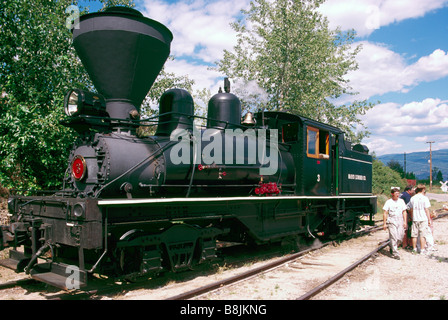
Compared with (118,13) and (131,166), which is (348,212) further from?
(118,13)

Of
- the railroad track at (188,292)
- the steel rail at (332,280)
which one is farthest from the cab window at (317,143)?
the railroad track at (188,292)

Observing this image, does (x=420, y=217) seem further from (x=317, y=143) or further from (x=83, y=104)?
(x=83, y=104)

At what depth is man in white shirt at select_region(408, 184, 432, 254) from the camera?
8.59 metres

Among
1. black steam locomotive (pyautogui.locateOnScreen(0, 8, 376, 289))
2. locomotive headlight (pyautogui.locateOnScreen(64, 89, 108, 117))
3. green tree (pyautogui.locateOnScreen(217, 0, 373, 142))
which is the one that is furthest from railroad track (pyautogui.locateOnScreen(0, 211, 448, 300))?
green tree (pyautogui.locateOnScreen(217, 0, 373, 142))

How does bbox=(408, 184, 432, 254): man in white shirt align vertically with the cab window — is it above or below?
below

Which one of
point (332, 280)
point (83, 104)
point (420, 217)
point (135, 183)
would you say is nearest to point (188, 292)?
point (135, 183)

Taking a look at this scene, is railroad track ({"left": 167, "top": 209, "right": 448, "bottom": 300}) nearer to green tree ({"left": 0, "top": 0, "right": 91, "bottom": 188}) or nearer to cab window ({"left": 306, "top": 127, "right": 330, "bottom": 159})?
cab window ({"left": 306, "top": 127, "right": 330, "bottom": 159})

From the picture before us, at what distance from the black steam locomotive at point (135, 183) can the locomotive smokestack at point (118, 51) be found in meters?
0.02

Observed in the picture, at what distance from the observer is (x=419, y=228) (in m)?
8.70

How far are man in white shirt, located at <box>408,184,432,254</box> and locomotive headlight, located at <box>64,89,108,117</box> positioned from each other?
25.5 feet

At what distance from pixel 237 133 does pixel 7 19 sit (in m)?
6.57

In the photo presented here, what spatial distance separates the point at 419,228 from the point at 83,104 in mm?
8309
